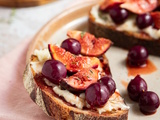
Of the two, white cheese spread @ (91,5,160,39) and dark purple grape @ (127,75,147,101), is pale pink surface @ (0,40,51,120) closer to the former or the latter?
dark purple grape @ (127,75,147,101)

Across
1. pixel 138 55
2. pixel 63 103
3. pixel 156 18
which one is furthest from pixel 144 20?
pixel 63 103

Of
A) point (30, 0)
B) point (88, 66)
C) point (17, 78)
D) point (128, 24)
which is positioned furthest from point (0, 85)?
point (30, 0)

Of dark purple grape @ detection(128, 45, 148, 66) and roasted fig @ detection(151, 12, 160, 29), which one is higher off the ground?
roasted fig @ detection(151, 12, 160, 29)

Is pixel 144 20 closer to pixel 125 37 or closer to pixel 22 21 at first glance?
pixel 125 37

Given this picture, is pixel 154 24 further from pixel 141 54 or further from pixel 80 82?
pixel 80 82

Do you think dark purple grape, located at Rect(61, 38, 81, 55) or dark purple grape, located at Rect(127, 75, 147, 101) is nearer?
dark purple grape, located at Rect(127, 75, 147, 101)

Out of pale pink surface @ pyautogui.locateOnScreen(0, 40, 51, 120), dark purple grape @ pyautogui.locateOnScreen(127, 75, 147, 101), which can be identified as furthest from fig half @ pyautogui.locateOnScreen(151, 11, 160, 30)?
pale pink surface @ pyautogui.locateOnScreen(0, 40, 51, 120)
